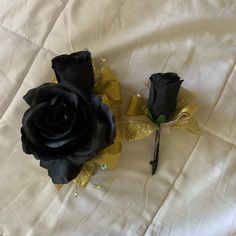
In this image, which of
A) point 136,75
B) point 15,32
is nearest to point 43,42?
point 15,32

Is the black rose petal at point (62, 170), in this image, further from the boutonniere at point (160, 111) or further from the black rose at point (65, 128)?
the boutonniere at point (160, 111)

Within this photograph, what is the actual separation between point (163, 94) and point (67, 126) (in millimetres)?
180

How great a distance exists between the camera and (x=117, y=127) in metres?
0.74

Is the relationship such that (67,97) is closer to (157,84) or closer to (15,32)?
(157,84)

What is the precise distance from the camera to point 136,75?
0.81 m

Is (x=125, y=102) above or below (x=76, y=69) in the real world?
below

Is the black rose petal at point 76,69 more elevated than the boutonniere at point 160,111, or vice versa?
the black rose petal at point 76,69

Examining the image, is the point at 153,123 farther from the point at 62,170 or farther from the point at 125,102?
the point at 62,170

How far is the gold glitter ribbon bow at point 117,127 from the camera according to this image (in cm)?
71

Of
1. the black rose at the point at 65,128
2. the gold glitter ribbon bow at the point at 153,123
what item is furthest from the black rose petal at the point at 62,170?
the gold glitter ribbon bow at the point at 153,123

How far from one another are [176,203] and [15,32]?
0.48 meters

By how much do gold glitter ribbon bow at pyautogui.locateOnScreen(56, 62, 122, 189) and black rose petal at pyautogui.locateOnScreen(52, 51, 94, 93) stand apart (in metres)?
0.04

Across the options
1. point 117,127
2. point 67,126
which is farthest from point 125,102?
point 67,126

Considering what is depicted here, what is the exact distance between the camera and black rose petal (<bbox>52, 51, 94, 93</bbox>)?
70cm
